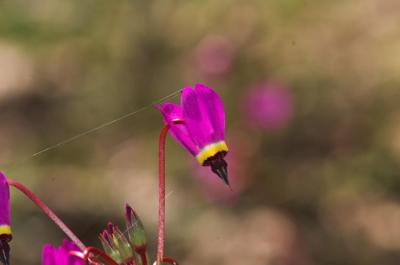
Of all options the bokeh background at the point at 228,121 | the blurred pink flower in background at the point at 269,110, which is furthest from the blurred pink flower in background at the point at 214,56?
the blurred pink flower in background at the point at 269,110

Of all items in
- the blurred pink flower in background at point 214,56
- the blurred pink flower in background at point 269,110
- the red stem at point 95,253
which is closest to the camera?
the red stem at point 95,253

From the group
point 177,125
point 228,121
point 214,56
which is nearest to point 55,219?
point 177,125

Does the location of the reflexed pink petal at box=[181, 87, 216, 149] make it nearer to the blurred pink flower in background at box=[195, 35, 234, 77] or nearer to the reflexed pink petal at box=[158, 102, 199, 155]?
the reflexed pink petal at box=[158, 102, 199, 155]

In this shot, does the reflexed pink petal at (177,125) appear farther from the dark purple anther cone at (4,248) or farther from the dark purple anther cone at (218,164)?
the dark purple anther cone at (4,248)

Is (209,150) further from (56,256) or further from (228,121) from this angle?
(228,121)

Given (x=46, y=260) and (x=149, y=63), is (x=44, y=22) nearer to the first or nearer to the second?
(x=149, y=63)

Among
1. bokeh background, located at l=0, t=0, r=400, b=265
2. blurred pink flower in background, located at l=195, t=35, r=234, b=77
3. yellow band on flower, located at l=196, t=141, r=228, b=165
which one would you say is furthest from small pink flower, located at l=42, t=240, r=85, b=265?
blurred pink flower in background, located at l=195, t=35, r=234, b=77

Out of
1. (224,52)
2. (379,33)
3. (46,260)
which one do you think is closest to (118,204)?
(224,52)
